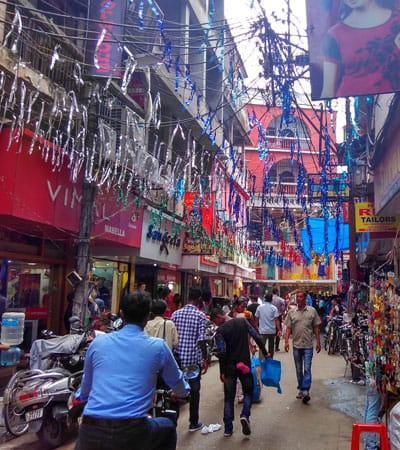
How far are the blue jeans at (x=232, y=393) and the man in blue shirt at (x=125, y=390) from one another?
127 inches

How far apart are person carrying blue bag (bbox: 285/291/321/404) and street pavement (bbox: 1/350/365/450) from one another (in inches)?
12.6

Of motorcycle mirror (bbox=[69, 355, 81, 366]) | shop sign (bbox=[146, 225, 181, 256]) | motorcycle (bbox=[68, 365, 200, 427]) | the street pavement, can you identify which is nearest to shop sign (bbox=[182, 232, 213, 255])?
shop sign (bbox=[146, 225, 181, 256])

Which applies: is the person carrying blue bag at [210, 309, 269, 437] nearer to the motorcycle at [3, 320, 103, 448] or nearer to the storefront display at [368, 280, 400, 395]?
the storefront display at [368, 280, 400, 395]

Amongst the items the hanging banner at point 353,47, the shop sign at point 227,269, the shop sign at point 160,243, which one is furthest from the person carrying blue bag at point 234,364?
the shop sign at point 227,269

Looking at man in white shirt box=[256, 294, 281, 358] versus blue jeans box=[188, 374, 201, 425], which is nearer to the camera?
blue jeans box=[188, 374, 201, 425]

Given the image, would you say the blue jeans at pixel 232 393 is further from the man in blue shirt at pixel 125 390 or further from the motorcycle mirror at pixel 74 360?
the man in blue shirt at pixel 125 390

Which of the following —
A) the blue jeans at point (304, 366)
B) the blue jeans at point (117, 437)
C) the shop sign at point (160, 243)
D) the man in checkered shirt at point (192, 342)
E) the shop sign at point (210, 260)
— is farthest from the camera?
the shop sign at point (210, 260)

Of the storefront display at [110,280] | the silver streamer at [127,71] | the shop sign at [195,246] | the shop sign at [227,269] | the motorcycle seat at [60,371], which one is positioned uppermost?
the silver streamer at [127,71]

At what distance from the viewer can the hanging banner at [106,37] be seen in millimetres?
9625

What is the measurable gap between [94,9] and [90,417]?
10237mm

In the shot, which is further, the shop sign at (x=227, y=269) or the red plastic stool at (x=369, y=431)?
the shop sign at (x=227, y=269)

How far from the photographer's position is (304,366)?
310 inches

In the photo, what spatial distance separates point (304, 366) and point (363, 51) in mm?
5348

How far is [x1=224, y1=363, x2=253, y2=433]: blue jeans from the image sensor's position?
6012mm
